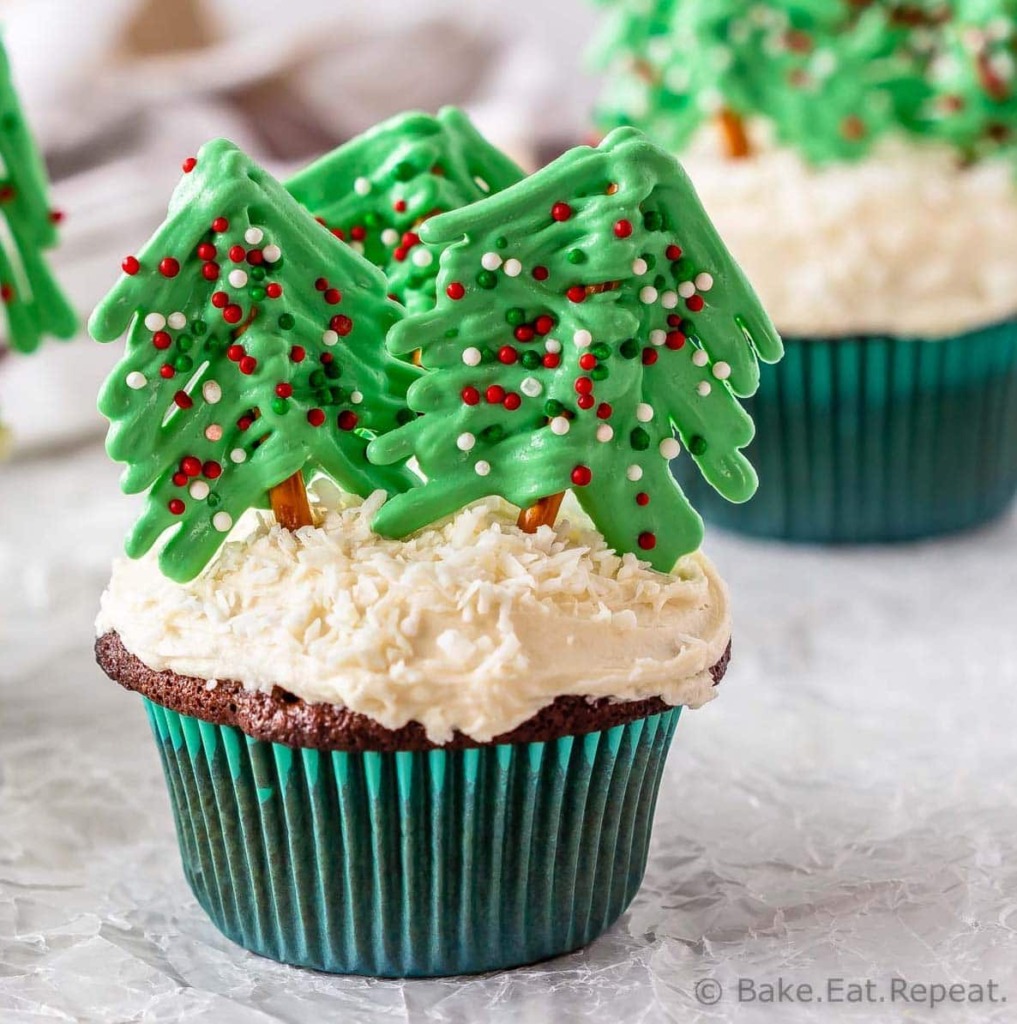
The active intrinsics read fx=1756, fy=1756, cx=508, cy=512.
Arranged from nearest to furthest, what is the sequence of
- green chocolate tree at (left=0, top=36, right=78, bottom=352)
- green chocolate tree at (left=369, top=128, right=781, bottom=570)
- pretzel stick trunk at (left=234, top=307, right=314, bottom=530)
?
green chocolate tree at (left=369, top=128, right=781, bottom=570) < pretzel stick trunk at (left=234, top=307, right=314, bottom=530) < green chocolate tree at (left=0, top=36, right=78, bottom=352)

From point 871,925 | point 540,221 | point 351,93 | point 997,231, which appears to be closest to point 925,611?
point 997,231

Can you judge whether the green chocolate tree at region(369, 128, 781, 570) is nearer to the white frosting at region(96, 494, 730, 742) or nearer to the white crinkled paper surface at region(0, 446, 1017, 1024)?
the white frosting at region(96, 494, 730, 742)

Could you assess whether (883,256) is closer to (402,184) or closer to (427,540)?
(402,184)

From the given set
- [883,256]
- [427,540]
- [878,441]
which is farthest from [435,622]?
[878,441]

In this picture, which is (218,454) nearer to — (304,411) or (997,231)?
(304,411)

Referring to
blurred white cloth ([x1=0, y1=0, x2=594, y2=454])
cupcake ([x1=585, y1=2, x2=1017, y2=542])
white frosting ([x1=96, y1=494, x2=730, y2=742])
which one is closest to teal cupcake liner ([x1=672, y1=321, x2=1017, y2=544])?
cupcake ([x1=585, y1=2, x2=1017, y2=542])

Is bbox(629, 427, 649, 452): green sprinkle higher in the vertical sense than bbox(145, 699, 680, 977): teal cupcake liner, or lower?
higher

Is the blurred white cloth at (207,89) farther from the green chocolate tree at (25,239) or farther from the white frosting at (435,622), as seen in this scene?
the white frosting at (435,622)
